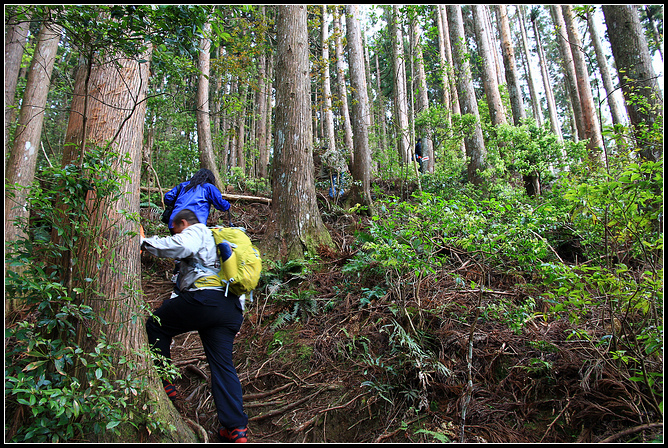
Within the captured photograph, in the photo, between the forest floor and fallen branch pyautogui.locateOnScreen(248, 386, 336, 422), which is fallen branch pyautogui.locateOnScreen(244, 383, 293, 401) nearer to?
the forest floor

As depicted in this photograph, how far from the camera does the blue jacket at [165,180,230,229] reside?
15.7 ft

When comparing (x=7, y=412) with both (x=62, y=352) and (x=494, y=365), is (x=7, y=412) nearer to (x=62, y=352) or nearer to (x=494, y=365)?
(x=62, y=352)

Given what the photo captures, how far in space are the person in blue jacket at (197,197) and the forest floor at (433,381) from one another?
1674mm

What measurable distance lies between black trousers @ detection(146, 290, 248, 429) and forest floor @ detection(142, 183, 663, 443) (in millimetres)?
355

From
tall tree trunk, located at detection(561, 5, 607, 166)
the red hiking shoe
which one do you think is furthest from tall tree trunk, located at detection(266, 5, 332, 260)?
tall tree trunk, located at detection(561, 5, 607, 166)

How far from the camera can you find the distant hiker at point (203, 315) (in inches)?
111

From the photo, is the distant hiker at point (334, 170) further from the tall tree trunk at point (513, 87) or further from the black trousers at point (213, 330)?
the black trousers at point (213, 330)

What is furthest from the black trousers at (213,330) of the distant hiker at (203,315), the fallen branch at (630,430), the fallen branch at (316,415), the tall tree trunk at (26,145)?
the tall tree trunk at (26,145)

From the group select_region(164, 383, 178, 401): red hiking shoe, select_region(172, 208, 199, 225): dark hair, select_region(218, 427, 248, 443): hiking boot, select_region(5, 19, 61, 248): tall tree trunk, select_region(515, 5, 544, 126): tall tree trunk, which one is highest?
select_region(515, 5, 544, 126): tall tree trunk

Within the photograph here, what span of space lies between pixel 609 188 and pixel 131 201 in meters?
3.58

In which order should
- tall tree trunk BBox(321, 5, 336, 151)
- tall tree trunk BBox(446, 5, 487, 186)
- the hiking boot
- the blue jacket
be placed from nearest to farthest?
the hiking boot, the blue jacket, tall tree trunk BBox(446, 5, 487, 186), tall tree trunk BBox(321, 5, 336, 151)

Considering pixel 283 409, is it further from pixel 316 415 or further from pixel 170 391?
pixel 170 391

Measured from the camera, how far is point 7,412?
2402 mm

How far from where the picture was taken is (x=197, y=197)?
190 inches
